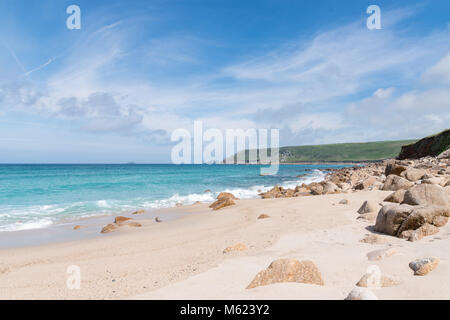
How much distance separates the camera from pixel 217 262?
4.67 meters

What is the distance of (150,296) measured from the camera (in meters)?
3.34

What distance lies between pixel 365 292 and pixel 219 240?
4.34m

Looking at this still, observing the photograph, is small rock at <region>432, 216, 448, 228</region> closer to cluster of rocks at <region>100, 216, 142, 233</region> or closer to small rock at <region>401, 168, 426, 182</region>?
cluster of rocks at <region>100, 216, 142, 233</region>

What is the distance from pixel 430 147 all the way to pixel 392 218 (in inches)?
1765

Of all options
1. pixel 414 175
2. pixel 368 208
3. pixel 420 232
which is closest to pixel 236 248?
pixel 420 232

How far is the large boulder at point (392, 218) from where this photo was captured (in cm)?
559

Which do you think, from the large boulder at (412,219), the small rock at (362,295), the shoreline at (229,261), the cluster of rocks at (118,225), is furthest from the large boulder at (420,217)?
the cluster of rocks at (118,225)

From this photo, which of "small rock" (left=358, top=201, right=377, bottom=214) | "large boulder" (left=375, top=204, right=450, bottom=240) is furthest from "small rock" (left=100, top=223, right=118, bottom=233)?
"large boulder" (left=375, top=204, right=450, bottom=240)

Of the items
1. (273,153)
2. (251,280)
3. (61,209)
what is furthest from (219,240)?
(273,153)

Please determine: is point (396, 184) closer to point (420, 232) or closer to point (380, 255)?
point (420, 232)

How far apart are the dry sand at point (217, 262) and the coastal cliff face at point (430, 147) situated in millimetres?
39043

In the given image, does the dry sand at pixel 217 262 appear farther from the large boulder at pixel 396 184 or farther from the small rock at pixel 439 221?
the large boulder at pixel 396 184

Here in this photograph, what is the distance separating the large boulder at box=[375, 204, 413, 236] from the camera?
18.4ft
